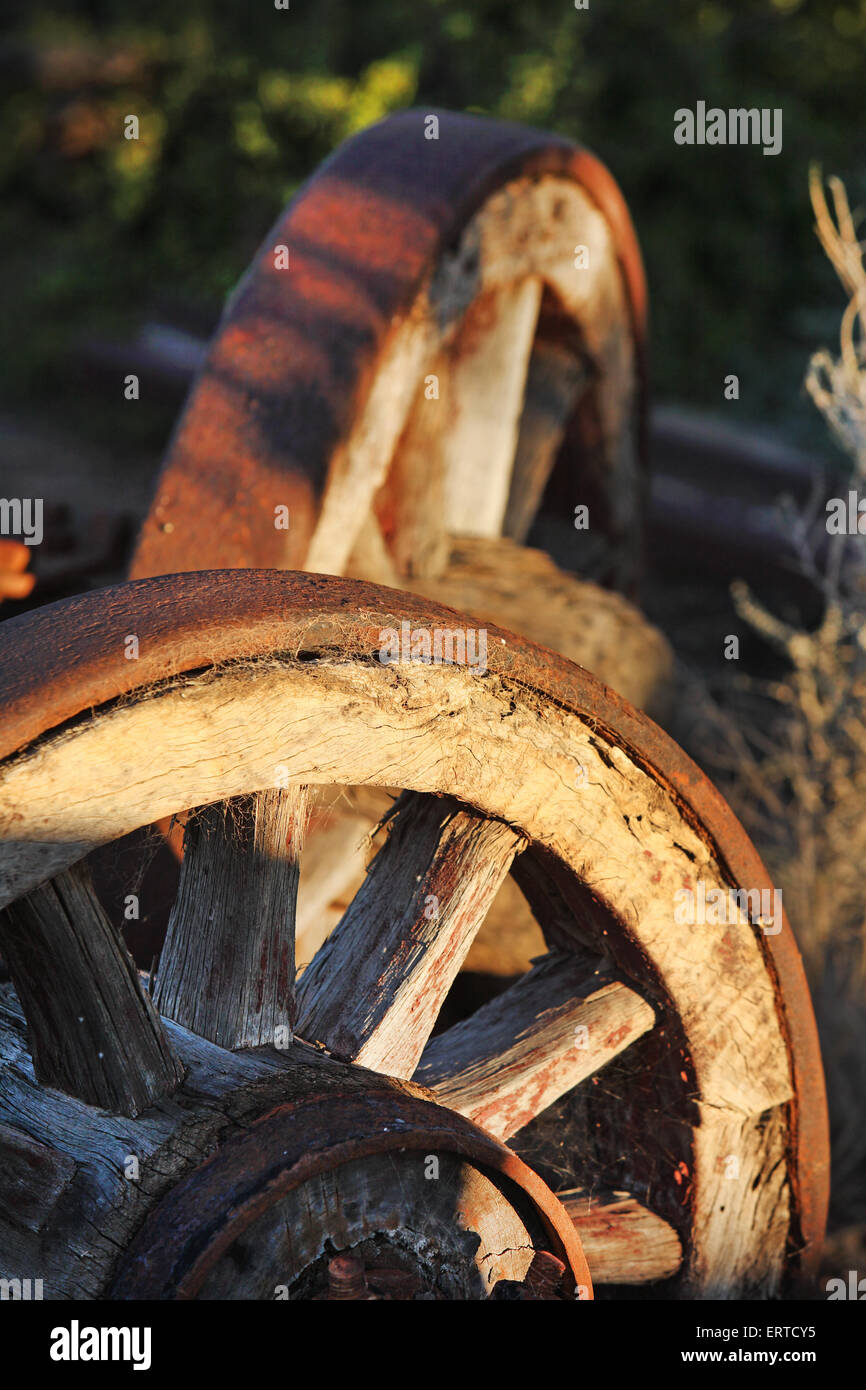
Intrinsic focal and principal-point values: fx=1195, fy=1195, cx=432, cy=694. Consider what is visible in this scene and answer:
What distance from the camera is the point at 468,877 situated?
4.13 ft

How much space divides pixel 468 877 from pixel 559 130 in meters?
5.10

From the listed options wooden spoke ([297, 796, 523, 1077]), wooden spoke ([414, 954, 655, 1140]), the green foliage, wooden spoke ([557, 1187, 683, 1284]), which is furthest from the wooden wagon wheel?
the green foliage

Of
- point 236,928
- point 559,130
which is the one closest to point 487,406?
point 236,928

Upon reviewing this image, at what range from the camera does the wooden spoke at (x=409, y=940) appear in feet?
4.04

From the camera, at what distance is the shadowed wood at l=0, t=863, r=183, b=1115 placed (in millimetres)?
1011

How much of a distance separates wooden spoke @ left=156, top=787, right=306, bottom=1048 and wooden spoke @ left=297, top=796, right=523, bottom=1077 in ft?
0.26

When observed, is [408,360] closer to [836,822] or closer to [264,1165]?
[264,1165]

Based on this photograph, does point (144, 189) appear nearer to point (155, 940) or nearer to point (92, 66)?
point (92, 66)

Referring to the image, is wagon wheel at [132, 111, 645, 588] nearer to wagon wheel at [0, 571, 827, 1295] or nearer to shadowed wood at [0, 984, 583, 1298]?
wagon wheel at [0, 571, 827, 1295]

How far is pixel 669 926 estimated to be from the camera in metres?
1.32

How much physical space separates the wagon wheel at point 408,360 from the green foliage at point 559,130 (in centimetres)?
306
